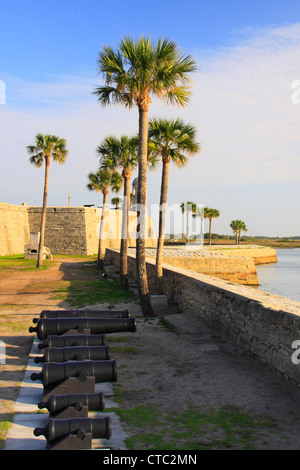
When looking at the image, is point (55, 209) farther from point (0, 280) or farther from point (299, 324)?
point (299, 324)

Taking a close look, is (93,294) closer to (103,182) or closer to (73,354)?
(73,354)

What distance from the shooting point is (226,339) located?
8203 mm

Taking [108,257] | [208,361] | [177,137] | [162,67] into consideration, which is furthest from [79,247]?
[208,361]

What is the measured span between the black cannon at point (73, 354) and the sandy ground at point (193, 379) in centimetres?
63

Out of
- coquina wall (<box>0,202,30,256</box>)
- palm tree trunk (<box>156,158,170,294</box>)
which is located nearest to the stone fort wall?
coquina wall (<box>0,202,30,256</box>)

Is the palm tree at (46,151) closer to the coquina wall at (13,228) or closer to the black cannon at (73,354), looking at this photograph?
the coquina wall at (13,228)

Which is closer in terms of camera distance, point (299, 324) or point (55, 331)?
point (299, 324)

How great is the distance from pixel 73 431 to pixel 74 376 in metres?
1.00

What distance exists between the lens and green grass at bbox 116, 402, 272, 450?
402cm

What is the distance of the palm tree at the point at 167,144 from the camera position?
14.3 metres

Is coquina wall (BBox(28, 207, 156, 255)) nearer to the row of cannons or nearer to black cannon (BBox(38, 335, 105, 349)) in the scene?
the row of cannons

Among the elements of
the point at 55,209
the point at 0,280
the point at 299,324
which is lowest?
the point at 0,280

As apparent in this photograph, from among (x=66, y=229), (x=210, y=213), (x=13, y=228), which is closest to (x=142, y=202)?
(x=13, y=228)

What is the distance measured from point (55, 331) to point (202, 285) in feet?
14.8
